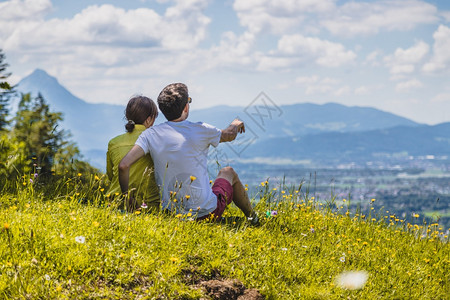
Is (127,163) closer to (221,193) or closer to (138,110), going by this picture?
(138,110)

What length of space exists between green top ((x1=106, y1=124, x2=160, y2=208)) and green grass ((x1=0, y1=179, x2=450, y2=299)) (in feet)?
1.39

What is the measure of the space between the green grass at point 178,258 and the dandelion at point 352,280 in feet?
0.22

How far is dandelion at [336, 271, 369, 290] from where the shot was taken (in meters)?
5.05

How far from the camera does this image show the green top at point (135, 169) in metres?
5.86

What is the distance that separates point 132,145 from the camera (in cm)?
606

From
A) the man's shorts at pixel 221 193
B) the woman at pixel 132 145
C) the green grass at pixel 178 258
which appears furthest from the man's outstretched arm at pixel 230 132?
the green grass at pixel 178 258

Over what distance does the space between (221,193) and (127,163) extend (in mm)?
1263

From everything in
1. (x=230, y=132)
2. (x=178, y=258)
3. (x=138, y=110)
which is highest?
(x=138, y=110)

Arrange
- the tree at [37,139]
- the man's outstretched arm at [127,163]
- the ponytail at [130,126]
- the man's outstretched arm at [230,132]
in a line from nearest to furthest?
the man's outstretched arm at [127,163], the man's outstretched arm at [230,132], the ponytail at [130,126], the tree at [37,139]

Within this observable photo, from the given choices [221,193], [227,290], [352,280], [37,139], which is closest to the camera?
[227,290]

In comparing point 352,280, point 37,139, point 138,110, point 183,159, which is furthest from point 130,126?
point 37,139

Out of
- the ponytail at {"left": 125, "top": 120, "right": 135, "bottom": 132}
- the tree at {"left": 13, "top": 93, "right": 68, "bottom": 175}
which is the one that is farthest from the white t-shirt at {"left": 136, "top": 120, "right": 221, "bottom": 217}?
the tree at {"left": 13, "top": 93, "right": 68, "bottom": 175}

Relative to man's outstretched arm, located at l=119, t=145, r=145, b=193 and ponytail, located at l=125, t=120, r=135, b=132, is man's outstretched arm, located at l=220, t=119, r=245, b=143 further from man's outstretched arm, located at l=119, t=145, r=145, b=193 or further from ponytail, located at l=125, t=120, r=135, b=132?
ponytail, located at l=125, t=120, r=135, b=132

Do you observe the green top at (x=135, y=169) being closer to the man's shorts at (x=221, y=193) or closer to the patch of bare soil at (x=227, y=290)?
the man's shorts at (x=221, y=193)
